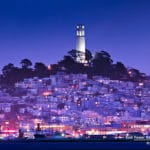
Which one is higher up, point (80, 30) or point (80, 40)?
point (80, 30)

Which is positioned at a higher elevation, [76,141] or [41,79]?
[41,79]

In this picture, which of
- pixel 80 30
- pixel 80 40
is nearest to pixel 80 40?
pixel 80 40

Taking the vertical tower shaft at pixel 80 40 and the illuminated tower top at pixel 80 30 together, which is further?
the illuminated tower top at pixel 80 30

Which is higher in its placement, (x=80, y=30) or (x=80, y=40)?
(x=80, y=30)

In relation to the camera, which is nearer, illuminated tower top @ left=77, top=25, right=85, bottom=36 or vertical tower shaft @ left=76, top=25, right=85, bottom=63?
vertical tower shaft @ left=76, top=25, right=85, bottom=63

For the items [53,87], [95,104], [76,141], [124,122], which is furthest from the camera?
[53,87]

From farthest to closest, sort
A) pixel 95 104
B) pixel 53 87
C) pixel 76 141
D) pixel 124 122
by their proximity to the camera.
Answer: pixel 53 87 < pixel 95 104 < pixel 124 122 < pixel 76 141

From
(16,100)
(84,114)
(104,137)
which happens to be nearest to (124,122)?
(84,114)

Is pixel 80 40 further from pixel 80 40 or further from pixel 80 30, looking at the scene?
pixel 80 30

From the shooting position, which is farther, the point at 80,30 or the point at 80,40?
the point at 80,30

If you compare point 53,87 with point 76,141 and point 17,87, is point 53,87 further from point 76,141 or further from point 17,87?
point 76,141

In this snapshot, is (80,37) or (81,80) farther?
(81,80)
